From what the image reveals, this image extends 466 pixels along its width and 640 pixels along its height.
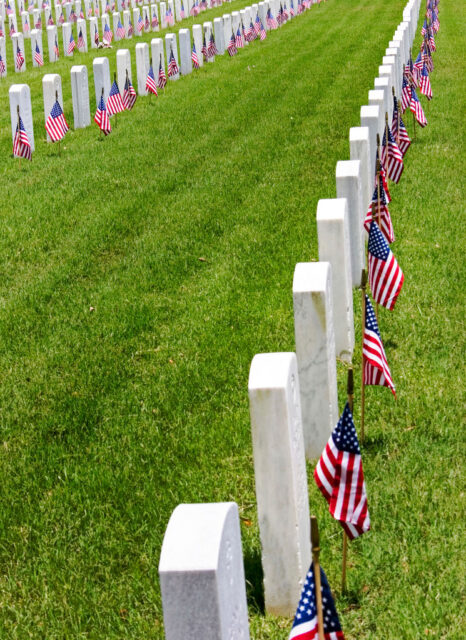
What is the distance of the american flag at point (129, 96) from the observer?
18.3m

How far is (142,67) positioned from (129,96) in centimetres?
198

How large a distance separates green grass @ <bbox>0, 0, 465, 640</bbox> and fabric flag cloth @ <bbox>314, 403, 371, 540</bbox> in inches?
15.8

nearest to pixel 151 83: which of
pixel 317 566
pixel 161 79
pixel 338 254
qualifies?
pixel 161 79

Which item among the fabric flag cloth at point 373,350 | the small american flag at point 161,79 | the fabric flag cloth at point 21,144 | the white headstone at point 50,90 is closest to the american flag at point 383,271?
the fabric flag cloth at point 373,350

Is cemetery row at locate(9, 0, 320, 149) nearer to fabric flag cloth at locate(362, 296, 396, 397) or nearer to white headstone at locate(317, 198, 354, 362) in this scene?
white headstone at locate(317, 198, 354, 362)

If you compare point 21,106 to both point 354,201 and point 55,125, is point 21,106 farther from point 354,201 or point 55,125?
point 354,201

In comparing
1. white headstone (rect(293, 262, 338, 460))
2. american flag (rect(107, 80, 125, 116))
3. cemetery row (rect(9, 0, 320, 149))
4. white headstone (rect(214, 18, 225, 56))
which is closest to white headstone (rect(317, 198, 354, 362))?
white headstone (rect(293, 262, 338, 460))

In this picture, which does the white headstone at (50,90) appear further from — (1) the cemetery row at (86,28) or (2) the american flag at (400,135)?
(1) the cemetery row at (86,28)

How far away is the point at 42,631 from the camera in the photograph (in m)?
4.57

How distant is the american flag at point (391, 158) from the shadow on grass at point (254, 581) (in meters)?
6.83

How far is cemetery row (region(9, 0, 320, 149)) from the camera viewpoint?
49.6 feet

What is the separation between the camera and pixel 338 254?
677cm

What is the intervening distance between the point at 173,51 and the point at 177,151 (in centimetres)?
814

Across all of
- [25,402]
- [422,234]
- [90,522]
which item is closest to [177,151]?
[422,234]
